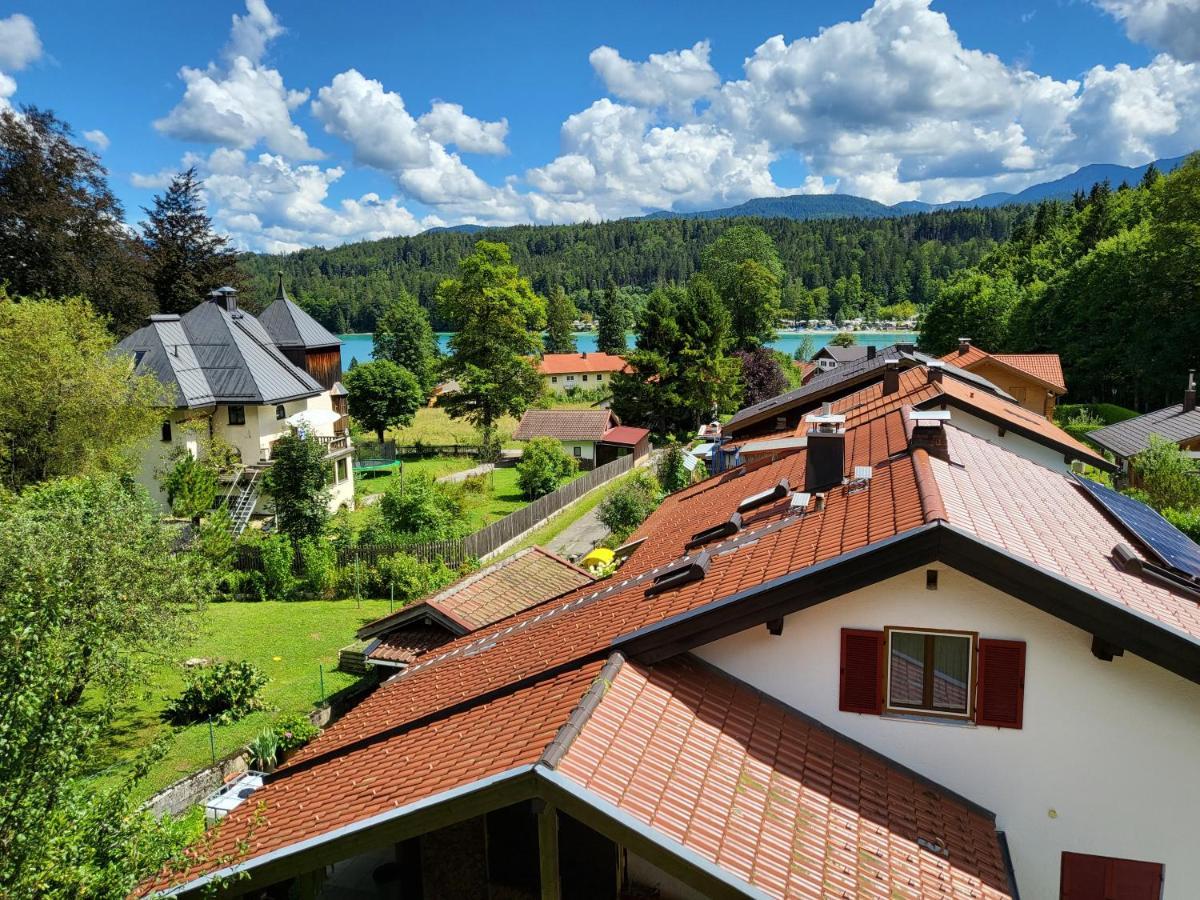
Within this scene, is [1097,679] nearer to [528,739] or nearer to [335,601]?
[528,739]

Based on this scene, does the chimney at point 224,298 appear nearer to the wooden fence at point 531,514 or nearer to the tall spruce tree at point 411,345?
the wooden fence at point 531,514

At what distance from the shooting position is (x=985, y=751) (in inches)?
295

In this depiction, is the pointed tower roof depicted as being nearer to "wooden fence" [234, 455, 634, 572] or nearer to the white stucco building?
the white stucco building

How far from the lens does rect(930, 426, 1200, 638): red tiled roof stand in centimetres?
739

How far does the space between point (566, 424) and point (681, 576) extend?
4376 centimetres

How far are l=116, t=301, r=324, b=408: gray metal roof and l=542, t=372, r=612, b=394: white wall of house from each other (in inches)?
2222

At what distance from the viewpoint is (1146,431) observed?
35.5 m

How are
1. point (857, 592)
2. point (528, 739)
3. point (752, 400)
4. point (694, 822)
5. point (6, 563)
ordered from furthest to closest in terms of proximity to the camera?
point (752, 400), point (6, 563), point (857, 592), point (528, 739), point (694, 822)

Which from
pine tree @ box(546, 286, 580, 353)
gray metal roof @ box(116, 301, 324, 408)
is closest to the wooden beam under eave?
gray metal roof @ box(116, 301, 324, 408)

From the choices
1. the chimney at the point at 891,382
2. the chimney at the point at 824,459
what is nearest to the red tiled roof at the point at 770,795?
the chimney at the point at 824,459

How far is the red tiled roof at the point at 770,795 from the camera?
5770 millimetres

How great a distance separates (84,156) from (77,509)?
33739 mm

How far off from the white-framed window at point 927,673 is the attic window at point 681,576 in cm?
212

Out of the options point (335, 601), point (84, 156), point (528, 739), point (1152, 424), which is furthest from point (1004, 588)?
point (84, 156)
